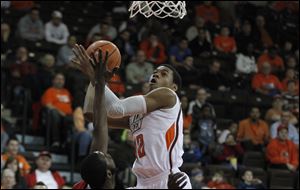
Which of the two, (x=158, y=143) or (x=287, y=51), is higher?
(x=287, y=51)

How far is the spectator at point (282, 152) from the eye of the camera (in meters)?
15.2

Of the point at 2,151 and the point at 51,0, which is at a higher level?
the point at 51,0

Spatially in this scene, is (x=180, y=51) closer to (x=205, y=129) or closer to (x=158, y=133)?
(x=205, y=129)

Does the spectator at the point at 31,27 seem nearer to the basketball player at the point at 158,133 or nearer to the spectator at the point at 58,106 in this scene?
the spectator at the point at 58,106

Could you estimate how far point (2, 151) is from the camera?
12.5m

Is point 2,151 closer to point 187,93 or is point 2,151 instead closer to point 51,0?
point 187,93

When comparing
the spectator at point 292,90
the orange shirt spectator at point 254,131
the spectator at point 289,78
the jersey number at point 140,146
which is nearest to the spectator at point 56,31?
the orange shirt spectator at point 254,131

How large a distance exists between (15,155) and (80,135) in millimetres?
1525

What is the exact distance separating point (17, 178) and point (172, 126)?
5925mm

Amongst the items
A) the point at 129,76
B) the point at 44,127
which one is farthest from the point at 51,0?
the point at 44,127

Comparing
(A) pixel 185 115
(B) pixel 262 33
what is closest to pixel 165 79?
(A) pixel 185 115

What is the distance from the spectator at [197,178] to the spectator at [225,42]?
6.25 metres

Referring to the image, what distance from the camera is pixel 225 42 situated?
1911 cm

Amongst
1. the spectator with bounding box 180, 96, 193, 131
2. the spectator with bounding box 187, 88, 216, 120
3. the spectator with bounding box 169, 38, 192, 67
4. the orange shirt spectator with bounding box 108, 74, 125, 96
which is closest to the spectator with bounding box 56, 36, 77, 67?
the orange shirt spectator with bounding box 108, 74, 125, 96
